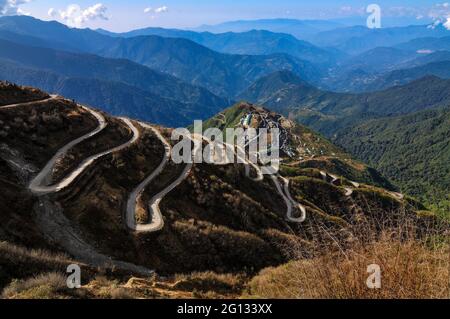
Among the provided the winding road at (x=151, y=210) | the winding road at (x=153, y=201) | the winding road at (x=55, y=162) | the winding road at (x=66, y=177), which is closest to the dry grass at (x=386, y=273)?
the winding road at (x=151, y=210)

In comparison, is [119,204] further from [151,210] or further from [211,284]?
[211,284]

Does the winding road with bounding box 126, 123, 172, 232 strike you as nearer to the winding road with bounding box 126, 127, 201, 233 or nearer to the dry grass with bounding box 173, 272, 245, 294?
the winding road with bounding box 126, 127, 201, 233

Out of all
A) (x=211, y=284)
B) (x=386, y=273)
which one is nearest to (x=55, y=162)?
(x=211, y=284)

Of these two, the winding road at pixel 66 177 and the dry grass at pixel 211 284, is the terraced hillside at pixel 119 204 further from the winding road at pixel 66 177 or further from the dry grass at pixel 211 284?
the dry grass at pixel 211 284

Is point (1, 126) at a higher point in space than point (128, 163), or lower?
higher
